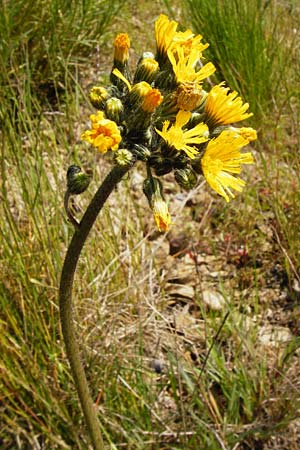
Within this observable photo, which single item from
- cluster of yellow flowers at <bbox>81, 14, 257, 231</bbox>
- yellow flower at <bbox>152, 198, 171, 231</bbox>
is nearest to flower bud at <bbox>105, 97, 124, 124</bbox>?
cluster of yellow flowers at <bbox>81, 14, 257, 231</bbox>

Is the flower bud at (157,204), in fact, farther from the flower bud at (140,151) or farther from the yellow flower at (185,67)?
the yellow flower at (185,67)

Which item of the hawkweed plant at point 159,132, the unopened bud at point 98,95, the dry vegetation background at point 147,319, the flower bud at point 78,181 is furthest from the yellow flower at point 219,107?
the dry vegetation background at point 147,319

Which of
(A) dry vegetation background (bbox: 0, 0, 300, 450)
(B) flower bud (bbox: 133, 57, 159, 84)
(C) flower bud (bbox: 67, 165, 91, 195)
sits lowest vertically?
(A) dry vegetation background (bbox: 0, 0, 300, 450)

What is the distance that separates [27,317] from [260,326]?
1140mm

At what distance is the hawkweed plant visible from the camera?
1583 mm

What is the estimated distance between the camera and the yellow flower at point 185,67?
170cm

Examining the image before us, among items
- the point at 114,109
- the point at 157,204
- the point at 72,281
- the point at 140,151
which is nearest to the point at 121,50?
the point at 114,109

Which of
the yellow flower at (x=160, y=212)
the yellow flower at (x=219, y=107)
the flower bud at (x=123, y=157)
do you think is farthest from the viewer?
the yellow flower at (x=219, y=107)

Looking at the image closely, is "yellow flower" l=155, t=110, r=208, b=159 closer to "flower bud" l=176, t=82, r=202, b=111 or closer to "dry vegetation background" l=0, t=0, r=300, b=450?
"flower bud" l=176, t=82, r=202, b=111

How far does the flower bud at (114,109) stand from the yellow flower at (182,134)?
117 millimetres

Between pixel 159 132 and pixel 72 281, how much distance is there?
1.52 feet

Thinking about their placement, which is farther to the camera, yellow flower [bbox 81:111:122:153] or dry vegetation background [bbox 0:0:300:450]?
dry vegetation background [bbox 0:0:300:450]

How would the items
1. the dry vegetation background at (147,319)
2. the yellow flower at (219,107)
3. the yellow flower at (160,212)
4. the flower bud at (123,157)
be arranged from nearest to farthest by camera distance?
the flower bud at (123,157) → the yellow flower at (160,212) → the yellow flower at (219,107) → the dry vegetation background at (147,319)

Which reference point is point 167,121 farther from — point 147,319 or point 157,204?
point 147,319
